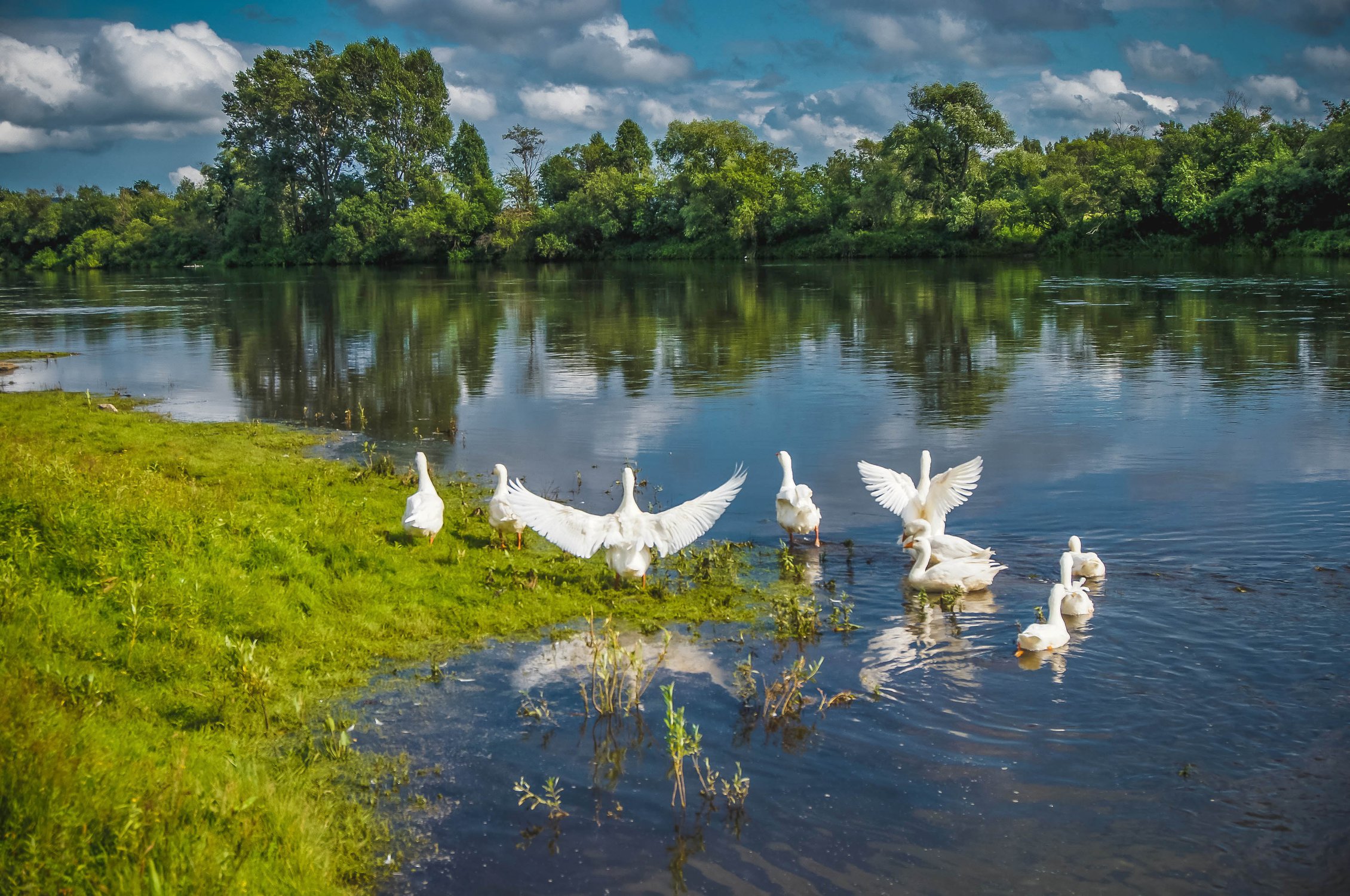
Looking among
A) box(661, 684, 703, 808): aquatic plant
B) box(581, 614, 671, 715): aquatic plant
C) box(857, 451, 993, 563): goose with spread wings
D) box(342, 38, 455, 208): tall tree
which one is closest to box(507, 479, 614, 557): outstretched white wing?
box(581, 614, 671, 715): aquatic plant

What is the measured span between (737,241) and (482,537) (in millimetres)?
84074

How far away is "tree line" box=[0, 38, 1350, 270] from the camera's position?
229 feet

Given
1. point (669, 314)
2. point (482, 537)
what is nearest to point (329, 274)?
point (669, 314)

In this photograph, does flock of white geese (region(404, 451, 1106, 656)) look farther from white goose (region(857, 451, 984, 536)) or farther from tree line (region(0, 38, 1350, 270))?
tree line (region(0, 38, 1350, 270))

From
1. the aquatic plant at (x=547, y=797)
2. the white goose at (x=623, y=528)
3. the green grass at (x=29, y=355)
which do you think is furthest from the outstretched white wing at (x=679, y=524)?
the green grass at (x=29, y=355)

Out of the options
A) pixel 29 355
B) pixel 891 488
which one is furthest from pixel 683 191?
pixel 891 488

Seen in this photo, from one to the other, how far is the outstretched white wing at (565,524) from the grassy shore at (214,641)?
53cm

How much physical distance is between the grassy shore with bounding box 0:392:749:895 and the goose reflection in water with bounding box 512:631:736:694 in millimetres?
513

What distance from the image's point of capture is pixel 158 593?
335 inches

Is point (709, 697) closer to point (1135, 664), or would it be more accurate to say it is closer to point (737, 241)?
point (1135, 664)

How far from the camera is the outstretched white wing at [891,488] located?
12.4 m

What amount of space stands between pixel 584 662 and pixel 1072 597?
467cm

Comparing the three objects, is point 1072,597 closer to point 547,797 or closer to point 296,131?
point 547,797

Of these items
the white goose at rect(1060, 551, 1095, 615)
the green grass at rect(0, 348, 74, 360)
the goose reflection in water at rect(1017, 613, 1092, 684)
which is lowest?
the goose reflection in water at rect(1017, 613, 1092, 684)
